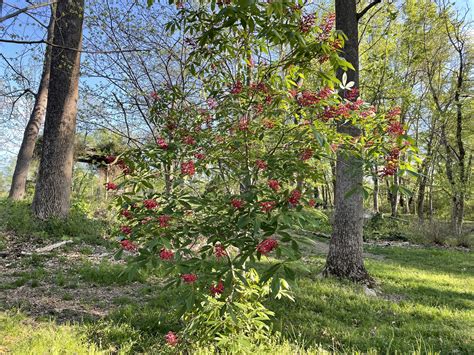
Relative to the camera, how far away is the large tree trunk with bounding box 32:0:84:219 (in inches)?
276

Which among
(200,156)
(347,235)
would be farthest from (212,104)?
(347,235)

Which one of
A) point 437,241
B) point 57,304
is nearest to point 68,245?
point 57,304

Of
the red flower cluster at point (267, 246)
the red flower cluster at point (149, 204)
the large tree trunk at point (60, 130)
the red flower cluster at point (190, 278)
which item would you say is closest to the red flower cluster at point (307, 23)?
the red flower cluster at point (267, 246)

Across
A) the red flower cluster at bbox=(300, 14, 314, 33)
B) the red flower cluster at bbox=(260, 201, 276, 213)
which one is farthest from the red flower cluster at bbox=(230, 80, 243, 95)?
the red flower cluster at bbox=(260, 201, 276, 213)

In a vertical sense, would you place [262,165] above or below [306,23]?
below

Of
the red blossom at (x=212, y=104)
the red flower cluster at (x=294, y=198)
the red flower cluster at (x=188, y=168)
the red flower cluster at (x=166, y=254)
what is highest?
the red blossom at (x=212, y=104)

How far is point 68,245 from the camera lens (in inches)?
245

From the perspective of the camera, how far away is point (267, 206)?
1.98 metres

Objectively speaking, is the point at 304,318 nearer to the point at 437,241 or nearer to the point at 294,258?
the point at 294,258

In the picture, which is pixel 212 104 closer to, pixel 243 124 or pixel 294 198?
pixel 243 124

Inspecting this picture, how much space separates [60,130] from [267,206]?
6.49m

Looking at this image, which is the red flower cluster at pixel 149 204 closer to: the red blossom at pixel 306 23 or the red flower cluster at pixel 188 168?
the red flower cluster at pixel 188 168

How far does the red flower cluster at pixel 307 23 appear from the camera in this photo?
213cm

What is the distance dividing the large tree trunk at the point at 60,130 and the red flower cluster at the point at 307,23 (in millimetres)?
6194
